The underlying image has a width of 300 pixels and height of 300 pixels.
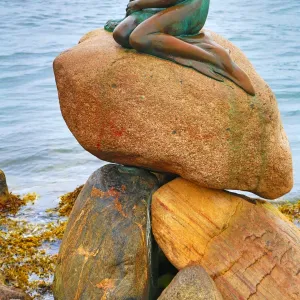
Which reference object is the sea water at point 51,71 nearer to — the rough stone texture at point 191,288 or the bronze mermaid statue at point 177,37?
the rough stone texture at point 191,288

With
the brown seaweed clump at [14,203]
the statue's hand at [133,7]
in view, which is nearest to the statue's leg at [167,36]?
the statue's hand at [133,7]

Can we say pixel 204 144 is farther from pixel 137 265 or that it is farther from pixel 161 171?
pixel 137 265

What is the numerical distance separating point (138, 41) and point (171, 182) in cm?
124

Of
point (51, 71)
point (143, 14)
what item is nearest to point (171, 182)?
point (143, 14)

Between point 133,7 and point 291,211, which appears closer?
point 133,7

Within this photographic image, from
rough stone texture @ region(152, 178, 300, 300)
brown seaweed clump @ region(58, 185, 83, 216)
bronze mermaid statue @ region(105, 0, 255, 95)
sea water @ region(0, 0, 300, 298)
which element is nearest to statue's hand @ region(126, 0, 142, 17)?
bronze mermaid statue @ region(105, 0, 255, 95)

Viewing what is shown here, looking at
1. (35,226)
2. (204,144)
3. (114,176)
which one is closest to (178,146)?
(204,144)

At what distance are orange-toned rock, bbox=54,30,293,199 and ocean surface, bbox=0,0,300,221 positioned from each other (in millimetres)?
3590

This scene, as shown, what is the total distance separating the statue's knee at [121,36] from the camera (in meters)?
6.47

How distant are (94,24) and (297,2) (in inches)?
332

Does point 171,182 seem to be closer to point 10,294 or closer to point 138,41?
point 138,41

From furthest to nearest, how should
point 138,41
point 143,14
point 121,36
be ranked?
point 143,14 < point 121,36 < point 138,41

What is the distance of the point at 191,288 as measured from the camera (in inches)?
241

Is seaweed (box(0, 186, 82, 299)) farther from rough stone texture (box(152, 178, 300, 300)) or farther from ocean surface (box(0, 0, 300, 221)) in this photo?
rough stone texture (box(152, 178, 300, 300))
